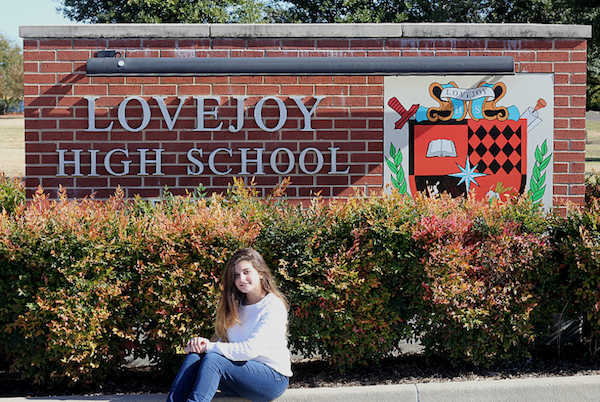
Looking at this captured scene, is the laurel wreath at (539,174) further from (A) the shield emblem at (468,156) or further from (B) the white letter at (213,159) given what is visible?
(B) the white letter at (213,159)

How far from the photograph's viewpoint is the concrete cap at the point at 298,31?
5.28 meters

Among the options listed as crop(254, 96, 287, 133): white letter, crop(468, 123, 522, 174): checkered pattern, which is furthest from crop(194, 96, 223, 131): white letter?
crop(468, 123, 522, 174): checkered pattern

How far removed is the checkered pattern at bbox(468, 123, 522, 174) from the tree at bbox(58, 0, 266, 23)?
13.1 meters

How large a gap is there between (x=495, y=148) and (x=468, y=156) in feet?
0.88

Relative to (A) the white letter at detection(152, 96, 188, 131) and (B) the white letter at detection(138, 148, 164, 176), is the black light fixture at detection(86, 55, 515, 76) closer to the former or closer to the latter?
(A) the white letter at detection(152, 96, 188, 131)

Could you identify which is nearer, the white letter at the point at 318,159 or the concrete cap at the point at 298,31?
the concrete cap at the point at 298,31

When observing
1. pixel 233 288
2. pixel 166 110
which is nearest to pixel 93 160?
pixel 166 110

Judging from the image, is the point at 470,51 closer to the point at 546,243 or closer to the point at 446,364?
the point at 546,243

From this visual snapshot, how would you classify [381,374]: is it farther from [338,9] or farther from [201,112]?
[338,9]

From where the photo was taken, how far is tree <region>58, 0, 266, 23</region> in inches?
676

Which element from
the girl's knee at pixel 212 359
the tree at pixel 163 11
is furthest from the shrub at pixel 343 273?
the tree at pixel 163 11

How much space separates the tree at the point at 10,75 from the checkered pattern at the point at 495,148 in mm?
59697

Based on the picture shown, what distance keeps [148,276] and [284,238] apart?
0.91 meters

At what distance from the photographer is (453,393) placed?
12.5ft
